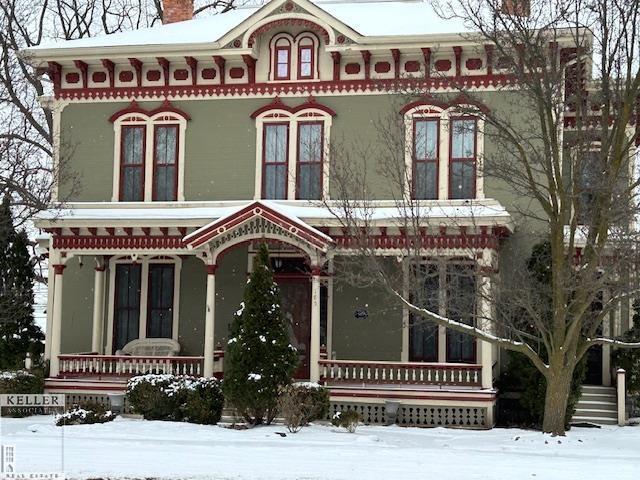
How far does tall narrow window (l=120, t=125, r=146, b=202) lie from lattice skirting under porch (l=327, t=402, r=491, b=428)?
700cm

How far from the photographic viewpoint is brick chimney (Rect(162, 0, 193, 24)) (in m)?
26.2

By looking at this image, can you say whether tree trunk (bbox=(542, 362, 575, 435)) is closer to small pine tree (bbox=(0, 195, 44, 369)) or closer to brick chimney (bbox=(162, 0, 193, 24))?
small pine tree (bbox=(0, 195, 44, 369))

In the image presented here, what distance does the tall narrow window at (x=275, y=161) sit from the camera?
2144 cm

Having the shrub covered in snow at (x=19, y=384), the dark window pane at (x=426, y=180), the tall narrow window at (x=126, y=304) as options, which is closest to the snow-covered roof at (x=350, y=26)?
the dark window pane at (x=426, y=180)

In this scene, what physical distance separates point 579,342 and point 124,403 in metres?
9.25

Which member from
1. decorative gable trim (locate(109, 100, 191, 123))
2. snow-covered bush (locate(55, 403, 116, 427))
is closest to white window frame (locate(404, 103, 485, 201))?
decorative gable trim (locate(109, 100, 191, 123))

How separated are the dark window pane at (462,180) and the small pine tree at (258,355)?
4.92 m

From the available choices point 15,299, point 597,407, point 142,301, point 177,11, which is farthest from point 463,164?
point 15,299

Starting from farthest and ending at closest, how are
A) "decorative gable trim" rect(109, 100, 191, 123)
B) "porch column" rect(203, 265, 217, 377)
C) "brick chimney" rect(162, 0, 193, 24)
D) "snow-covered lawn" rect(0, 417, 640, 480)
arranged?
"brick chimney" rect(162, 0, 193, 24) → "decorative gable trim" rect(109, 100, 191, 123) → "porch column" rect(203, 265, 217, 377) → "snow-covered lawn" rect(0, 417, 640, 480)

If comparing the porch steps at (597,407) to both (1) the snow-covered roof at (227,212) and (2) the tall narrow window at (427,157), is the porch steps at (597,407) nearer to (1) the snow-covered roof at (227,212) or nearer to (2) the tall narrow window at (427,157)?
(1) the snow-covered roof at (227,212)

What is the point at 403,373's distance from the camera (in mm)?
19609

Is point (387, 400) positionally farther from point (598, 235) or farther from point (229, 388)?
point (598, 235)

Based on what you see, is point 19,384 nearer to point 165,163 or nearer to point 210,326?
point 210,326

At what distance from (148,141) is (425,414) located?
887 cm
